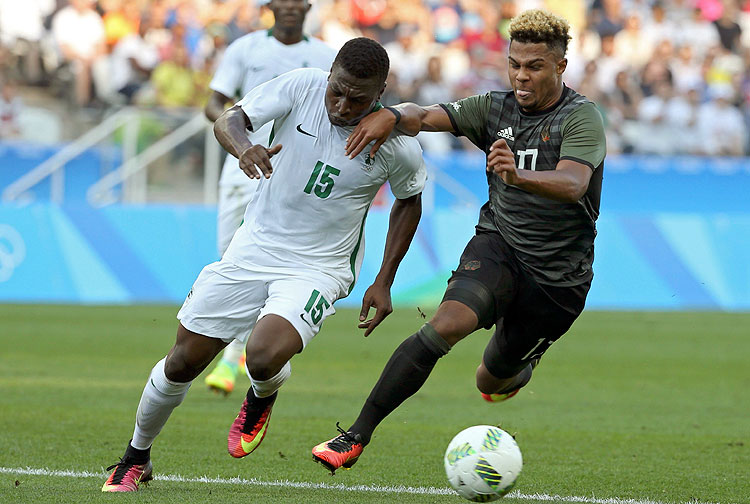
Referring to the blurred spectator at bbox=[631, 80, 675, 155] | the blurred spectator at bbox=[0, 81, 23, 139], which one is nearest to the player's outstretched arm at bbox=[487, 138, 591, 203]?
the blurred spectator at bbox=[0, 81, 23, 139]

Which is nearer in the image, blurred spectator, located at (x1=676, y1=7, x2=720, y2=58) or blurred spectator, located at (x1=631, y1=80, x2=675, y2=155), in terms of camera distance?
blurred spectator, located at (x1=631, y1=80, x2=675, y2=155)

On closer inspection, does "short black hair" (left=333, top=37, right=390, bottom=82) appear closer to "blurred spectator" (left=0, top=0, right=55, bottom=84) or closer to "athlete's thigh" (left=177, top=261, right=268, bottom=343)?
"athlete's thigh" (left=177, top=261, right=268, bottom=343)

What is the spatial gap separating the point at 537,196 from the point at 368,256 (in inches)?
407

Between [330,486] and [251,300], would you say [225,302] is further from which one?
[330,486]

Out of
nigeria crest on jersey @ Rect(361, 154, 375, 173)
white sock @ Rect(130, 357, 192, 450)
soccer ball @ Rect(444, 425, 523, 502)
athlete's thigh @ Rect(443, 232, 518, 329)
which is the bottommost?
white sock @ Rect(130, 357, 192, 450)

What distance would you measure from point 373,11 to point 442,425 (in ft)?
51.3

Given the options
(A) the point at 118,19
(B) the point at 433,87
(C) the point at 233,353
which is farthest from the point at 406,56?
(C) the point at 233,353

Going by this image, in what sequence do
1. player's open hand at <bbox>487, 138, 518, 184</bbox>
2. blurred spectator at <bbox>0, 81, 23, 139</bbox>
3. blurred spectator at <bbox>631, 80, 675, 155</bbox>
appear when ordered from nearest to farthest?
1. player's open hand at <bbox>487, 138, 518, 184</bbox>
2. blurred spectator at <bbox>0, 81, 23, 139</bbox>
3. blurred spectator at <bbox>631, 80, 675, 155</bbox>

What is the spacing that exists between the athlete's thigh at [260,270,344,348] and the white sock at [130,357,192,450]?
0.56 m

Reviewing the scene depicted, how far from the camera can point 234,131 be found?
18.8 feet

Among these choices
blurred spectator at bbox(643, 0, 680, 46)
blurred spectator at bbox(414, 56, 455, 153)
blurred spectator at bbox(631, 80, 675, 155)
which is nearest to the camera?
blurred spectator at bbox(414, 56, 455, 153)

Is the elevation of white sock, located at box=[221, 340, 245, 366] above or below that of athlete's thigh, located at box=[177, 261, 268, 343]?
below

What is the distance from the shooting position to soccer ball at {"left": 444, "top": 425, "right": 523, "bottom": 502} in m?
5.23

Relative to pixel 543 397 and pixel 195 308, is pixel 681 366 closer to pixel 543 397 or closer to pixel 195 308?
pixel 543 397
